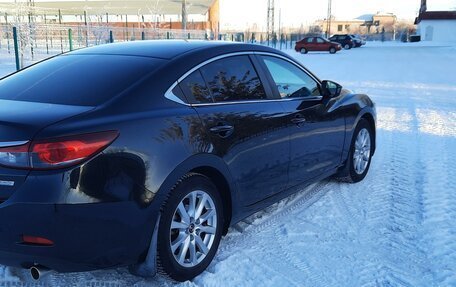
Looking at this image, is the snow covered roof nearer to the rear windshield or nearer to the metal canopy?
the metal canopy

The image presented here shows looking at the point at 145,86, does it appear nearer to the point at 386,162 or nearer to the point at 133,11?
the point at 386,162

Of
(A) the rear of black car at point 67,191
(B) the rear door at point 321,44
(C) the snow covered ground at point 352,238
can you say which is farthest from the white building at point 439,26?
(A) the rear of black car at point 67,191

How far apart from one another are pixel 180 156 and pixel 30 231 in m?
0.98

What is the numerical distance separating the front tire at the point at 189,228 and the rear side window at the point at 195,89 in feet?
1.79

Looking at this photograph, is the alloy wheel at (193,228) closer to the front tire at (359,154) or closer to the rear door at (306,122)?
the rear door at (306,122)

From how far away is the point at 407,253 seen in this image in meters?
3.84

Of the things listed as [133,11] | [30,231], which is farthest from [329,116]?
[133,11]

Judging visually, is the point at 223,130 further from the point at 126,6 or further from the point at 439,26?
the point at 439,26

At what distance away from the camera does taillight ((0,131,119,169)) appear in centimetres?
262

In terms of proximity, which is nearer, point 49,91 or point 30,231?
point 30,231

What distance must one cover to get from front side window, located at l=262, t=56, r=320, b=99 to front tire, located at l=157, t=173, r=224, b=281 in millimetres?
1342

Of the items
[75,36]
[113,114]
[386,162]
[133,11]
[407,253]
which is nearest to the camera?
[113,114]

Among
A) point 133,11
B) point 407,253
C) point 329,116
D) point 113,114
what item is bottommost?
point 407,253

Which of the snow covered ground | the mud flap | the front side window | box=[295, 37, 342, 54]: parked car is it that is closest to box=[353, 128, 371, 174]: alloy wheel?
the snow covered ground
